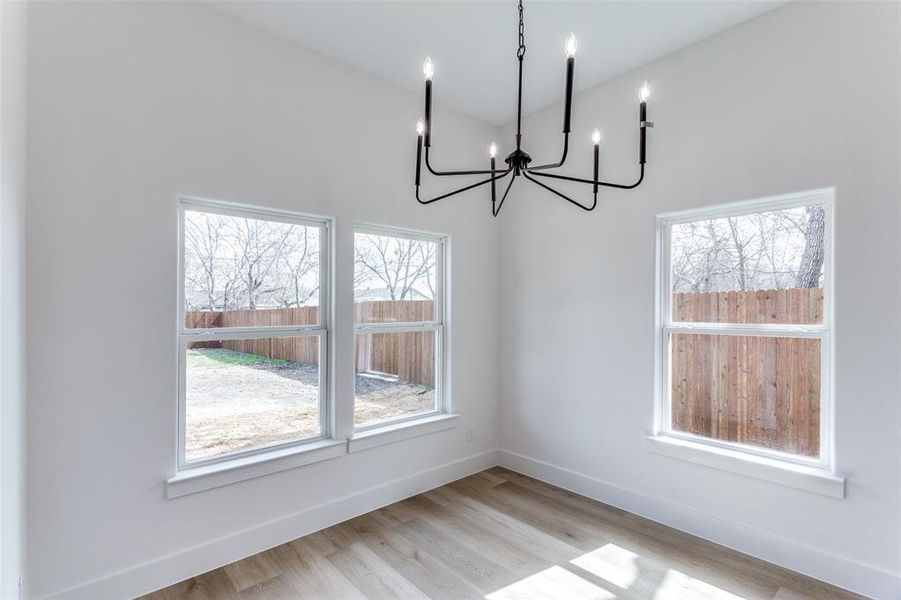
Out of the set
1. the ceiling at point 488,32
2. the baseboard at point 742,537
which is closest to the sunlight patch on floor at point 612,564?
the baseboard at point 742,537

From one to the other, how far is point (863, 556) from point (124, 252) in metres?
3.84

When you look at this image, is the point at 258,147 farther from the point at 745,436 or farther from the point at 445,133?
the point at 745,436

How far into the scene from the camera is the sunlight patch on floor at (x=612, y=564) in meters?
2.22

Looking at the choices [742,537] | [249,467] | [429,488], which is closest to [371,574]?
[249,467]

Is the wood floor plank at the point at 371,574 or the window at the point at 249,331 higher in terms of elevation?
the window at the point at 249,331

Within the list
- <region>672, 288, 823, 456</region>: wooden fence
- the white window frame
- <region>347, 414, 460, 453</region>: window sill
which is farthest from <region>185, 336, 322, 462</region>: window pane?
<region>672, 288, 823, 456</region>: wooden fence

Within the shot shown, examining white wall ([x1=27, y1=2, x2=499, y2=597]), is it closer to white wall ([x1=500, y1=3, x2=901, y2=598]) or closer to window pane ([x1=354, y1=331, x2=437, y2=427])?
window pane ([x1=354, y1=331, x2=437, y2=427])

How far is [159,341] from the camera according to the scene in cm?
214

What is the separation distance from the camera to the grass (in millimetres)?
2318

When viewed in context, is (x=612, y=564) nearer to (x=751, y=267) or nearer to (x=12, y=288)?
(x=751, y=267)

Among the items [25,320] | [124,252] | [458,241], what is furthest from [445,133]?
[25,320]

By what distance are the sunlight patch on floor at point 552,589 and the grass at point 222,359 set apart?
1756mm

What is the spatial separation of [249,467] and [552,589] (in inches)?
67.6

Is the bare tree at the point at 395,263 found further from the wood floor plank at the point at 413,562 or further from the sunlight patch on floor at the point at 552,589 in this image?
the sunlight patch on floor at the point at 552,589
